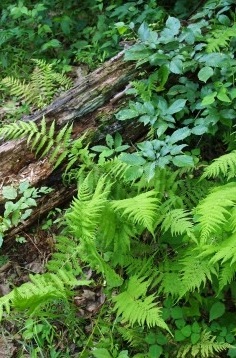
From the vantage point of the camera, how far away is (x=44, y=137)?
3.50 meters

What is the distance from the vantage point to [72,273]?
307 centimetres

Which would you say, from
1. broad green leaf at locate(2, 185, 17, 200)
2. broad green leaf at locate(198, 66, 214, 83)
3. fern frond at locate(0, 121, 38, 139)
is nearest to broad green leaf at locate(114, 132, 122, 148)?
fern frond at locate(0, 121, 38, 139)

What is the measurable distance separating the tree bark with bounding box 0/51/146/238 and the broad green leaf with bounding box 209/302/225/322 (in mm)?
1360

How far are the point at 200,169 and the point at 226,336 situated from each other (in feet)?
3.84

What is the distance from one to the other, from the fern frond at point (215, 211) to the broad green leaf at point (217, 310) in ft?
1.55

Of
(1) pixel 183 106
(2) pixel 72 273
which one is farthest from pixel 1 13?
(2) pixel 72 273

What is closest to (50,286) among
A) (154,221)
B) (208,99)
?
(154,221)

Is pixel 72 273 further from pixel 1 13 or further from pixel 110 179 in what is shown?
pixel 1 13

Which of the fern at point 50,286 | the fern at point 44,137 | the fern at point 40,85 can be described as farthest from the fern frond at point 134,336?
the fern at point 40,85

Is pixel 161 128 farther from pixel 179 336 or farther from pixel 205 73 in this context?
pixel 179 336

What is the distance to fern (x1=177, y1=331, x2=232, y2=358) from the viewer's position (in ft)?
8.95

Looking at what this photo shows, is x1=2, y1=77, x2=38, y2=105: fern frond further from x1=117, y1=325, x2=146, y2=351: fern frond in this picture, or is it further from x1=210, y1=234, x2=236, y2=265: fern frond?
x1=210, y1=234, x2=236, y2=265: fern frond

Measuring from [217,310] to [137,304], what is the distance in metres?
0.47

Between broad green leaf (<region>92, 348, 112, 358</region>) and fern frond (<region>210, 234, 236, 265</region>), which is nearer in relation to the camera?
fern frond (<region>210, 234, 236, 265</region>)
